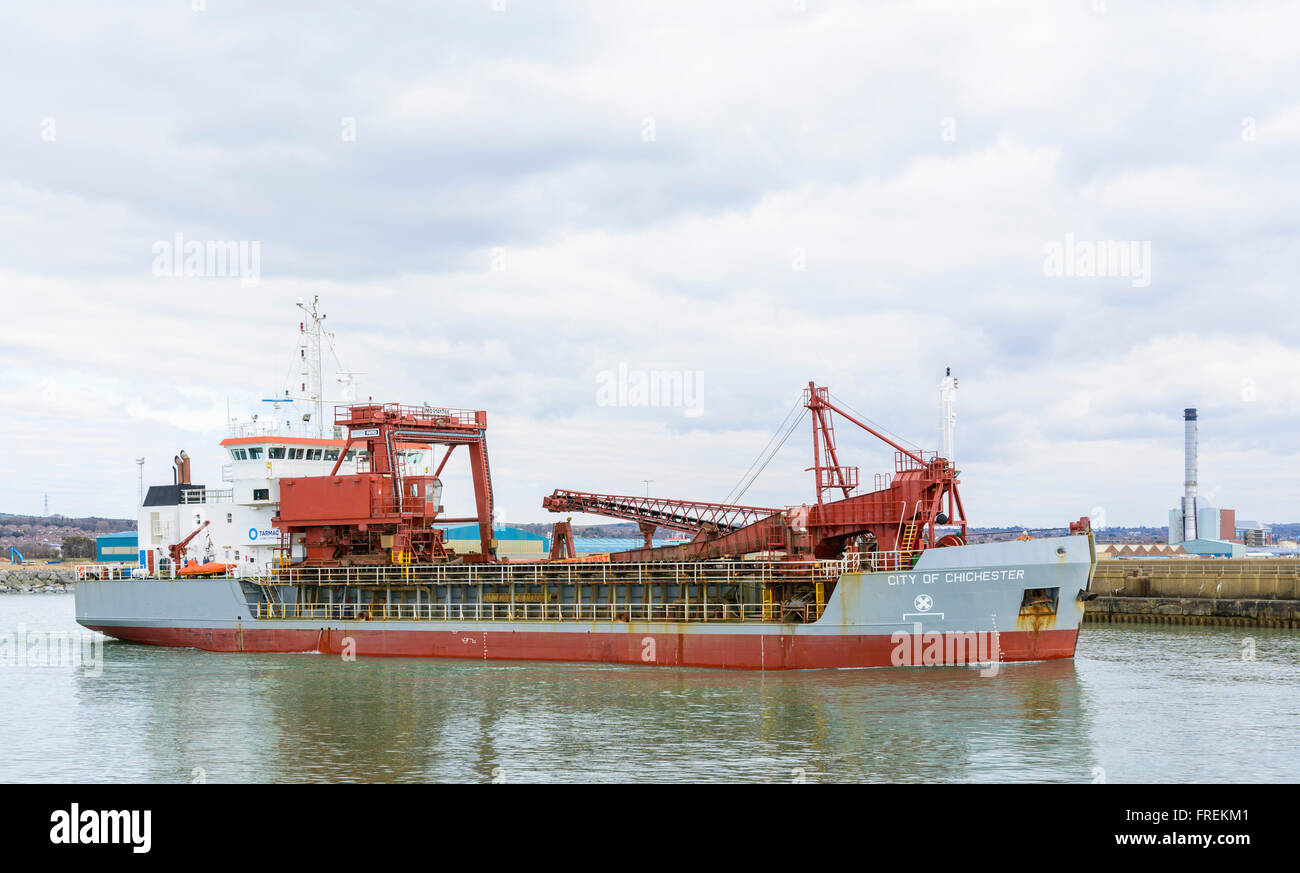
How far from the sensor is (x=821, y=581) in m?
33.2

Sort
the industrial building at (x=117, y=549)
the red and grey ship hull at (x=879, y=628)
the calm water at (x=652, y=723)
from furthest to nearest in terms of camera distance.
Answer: the industrial building at (x=117, y=549)
the red and grey ship hull at (x=879, y=628)
the calm water at (x=652, y=723)

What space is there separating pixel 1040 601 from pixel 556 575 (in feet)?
51.7

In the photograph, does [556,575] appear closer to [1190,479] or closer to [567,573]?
[567,573]

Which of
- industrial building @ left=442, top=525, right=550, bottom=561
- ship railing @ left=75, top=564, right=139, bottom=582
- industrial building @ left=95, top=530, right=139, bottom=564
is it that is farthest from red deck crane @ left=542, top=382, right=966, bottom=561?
industrial building @ left=95, top=530, right=139, bottom=564

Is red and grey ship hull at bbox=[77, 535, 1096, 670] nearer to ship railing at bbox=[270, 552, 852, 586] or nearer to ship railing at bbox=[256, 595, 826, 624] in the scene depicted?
ship railing at bbox=[256, 595, 826, 624]

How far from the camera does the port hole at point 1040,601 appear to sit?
32125 millimetres

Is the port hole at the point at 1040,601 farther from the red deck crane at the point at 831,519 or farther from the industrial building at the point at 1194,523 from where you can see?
the industrial building at the point at 1194,523

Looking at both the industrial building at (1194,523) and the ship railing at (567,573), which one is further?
the industrial building at (1194,523)

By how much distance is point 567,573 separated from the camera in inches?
1452

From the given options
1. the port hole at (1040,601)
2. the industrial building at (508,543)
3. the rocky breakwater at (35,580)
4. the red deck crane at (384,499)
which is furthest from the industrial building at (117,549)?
the port hole at (1040,601)

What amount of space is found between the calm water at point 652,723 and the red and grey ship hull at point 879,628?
756 millimetres
